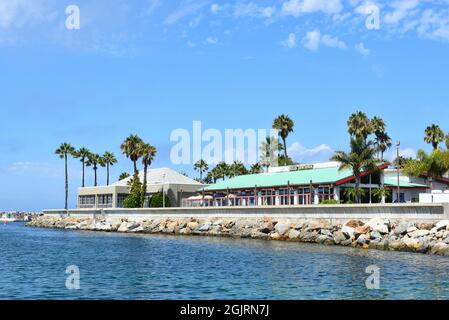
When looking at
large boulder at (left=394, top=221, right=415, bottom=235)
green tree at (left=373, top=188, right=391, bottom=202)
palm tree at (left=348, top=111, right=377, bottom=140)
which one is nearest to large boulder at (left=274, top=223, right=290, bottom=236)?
large boulder at (left=394, top=221, right=415, bottom=235)

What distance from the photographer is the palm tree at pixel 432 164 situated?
240 ft

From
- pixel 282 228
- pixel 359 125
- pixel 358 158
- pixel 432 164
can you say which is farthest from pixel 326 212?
pixel 359 125

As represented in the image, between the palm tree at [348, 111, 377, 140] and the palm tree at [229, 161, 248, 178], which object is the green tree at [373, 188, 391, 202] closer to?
the palm tree at [348, 111, 377, 140]

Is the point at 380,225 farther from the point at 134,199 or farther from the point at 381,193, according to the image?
the point at 134,199

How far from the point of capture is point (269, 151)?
385 feet

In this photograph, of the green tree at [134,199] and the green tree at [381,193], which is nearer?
the green tree at [381,193]

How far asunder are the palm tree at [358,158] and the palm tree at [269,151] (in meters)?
46.7

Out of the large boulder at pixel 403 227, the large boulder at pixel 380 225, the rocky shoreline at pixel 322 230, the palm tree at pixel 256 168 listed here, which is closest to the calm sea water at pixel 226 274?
the rocky shoreline at pixel 322 230

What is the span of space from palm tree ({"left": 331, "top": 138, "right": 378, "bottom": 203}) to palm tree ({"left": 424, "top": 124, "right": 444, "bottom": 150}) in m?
33.1

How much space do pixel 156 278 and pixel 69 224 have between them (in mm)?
86543

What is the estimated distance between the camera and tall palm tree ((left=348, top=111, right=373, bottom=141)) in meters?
98.1

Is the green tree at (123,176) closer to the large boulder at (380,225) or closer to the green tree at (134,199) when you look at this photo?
the green tree at (134,199)
